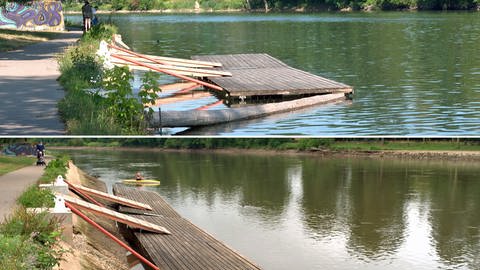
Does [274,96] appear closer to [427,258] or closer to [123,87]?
[123,87]

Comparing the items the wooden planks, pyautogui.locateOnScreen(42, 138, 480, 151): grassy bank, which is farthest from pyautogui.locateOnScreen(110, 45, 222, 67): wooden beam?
pyautogui.locateOnScreen(42, 138, 480, 151): grassy bank

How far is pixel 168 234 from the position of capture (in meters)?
30.8

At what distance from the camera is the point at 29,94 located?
77.4ft

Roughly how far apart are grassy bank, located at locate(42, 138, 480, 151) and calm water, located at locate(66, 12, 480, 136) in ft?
78.1

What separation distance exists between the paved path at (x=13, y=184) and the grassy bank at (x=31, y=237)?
3.03 ft

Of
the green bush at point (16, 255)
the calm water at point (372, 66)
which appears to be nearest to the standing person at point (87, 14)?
the calm water at point (372, 66)

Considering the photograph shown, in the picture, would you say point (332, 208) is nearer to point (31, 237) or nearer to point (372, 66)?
point (372, 66)

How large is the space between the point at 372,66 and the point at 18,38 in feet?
54.3

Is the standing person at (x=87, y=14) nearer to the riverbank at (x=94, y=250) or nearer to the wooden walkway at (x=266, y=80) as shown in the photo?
the wooden walkway at (x=266, y=80)

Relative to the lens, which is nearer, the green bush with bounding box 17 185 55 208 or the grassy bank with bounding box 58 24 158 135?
the green bush with bounding box 17 185 55 208

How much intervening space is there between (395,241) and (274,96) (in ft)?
51.9

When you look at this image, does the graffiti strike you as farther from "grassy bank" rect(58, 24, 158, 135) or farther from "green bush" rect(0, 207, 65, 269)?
"green bush" rect(0, 207, 65, 269)

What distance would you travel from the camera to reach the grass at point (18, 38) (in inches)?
1603

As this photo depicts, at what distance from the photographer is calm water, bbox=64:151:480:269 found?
1559 inches
